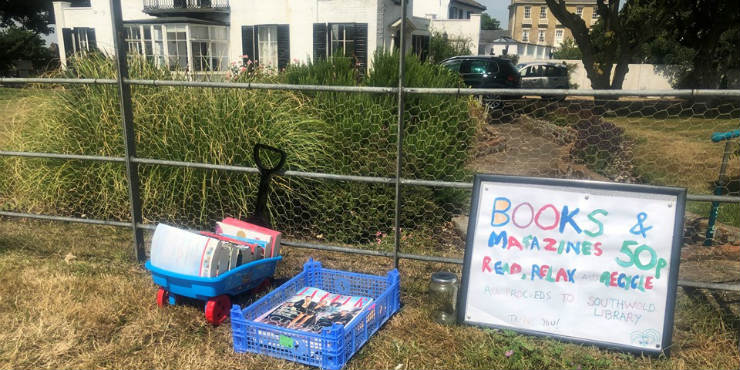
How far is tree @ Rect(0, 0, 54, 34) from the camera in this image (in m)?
37.2

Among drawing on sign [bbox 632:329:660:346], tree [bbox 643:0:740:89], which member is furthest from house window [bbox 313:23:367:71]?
drawing on sign [bbox 632:329:660:346]

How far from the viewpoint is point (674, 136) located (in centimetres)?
693

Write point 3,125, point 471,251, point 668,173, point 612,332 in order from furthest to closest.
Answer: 1. point 668,173
2. point 3,125
3. point 471,251
4. point 612,332

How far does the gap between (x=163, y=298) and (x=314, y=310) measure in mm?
921

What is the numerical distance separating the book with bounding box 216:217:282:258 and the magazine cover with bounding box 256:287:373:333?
1.04ft

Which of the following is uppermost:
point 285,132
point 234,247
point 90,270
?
point 285,132

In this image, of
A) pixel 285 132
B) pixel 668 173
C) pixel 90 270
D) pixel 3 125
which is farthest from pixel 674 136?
pixel 3 125

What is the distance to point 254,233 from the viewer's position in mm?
3182

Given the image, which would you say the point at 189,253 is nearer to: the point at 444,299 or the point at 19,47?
the point at 444,299

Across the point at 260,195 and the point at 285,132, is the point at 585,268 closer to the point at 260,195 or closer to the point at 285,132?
the point at 260,195

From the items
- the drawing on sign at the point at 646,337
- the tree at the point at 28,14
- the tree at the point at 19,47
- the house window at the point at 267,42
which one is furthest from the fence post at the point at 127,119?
the tree at the point at 28,14

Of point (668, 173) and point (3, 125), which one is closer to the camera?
point (3, 125)

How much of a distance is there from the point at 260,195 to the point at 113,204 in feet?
7.20

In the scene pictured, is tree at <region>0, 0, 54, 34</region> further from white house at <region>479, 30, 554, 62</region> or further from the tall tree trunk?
the tall tree trunk
